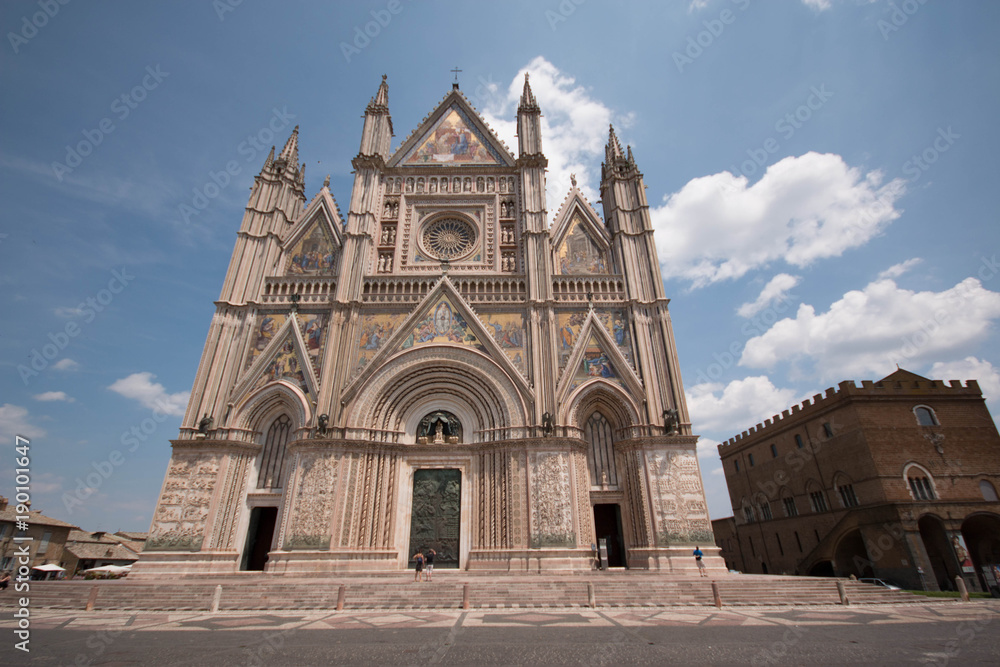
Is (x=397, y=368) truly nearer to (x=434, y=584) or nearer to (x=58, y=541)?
(x=434, y=584)

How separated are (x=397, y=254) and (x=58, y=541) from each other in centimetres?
3412

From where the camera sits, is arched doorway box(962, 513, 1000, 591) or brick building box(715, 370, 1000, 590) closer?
brick building box(715, 370, 1000, 590)

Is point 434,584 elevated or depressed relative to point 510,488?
depressed

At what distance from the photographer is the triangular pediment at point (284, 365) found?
20.8 metres

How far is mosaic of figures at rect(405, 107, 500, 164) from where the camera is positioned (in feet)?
89.9

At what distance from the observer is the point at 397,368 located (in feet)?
69.3

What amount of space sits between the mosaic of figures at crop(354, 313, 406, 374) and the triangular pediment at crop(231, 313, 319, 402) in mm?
2135

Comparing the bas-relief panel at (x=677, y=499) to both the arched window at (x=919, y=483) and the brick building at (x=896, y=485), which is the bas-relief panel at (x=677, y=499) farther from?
the arched window at (x=919, y=483)

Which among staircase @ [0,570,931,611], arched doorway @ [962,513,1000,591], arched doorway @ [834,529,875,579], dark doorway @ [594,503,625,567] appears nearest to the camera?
staircase @ [0,570,931,611]

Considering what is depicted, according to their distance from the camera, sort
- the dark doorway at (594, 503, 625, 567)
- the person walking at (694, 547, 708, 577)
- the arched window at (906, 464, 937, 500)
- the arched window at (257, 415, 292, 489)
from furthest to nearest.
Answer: the arched window at (906, 464, 937, 500), the arched window at (257, 415, 292, 489), the dark doorway at (594, 503, 625, 567), the person walking at (694, 547, 708, 577)

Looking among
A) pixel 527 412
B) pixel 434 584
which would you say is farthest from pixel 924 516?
pixel 434 584

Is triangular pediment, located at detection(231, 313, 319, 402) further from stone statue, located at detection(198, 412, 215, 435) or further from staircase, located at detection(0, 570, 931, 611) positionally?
staircase, located at detection(0, 570, 931, 611)

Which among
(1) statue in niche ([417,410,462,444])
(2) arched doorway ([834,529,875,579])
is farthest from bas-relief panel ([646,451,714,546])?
(2) arched doorway ([834,529,875,579])

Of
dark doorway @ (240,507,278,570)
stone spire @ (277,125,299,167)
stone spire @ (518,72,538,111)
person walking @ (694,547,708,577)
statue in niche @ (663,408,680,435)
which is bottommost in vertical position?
person walking @ (694,547,708,577)
